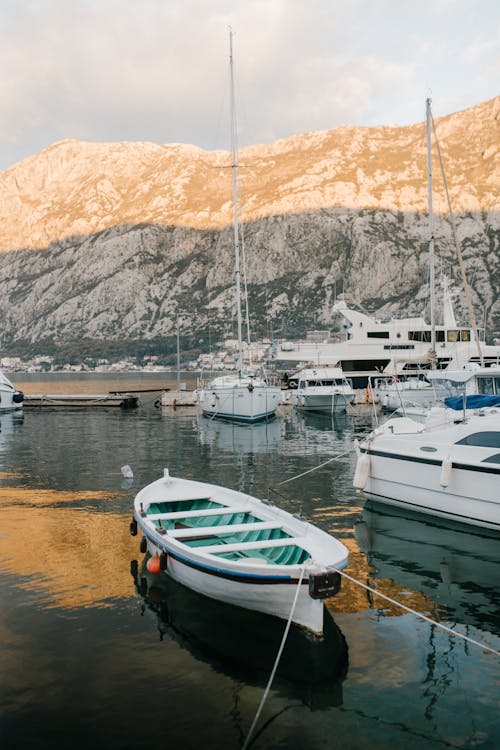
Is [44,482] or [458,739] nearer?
[458,739]

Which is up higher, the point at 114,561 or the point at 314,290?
the point at 314,290

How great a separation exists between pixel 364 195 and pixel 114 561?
189423mm

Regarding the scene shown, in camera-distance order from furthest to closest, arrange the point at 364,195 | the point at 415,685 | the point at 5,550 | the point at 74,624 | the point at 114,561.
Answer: the point at 364,195
the point at 5,550
the point at 114,561
the point at 74,624
the point at 415,685

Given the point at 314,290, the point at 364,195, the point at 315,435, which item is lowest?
the point at 315,435

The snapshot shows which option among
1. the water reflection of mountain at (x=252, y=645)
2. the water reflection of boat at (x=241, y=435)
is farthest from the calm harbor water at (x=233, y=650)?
the water reflection of boat at (x=241, y=435)

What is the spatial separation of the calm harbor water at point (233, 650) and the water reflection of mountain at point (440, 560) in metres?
0.05

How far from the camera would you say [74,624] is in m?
9.95

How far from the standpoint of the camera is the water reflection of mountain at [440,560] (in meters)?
A: 10.7

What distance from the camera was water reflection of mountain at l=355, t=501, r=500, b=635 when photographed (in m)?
10.7

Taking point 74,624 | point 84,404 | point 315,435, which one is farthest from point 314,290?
point 74,624

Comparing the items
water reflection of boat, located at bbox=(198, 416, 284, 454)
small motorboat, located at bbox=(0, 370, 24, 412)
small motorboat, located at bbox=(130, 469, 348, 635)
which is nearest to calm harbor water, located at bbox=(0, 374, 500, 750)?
small motorboat, located at bbox=(130, 469, 348, 635)

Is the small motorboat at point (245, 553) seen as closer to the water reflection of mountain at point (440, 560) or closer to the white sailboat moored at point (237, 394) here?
the water reflection of mountain at point (440, 560)

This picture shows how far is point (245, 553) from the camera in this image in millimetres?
11406

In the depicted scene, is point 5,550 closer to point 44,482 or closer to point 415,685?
point 44,482
